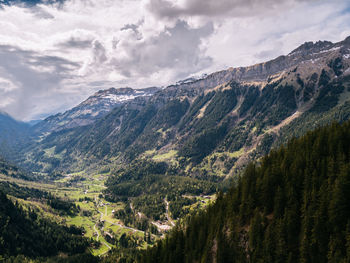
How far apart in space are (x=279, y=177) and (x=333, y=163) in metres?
21.6

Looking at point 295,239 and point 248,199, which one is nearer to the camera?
point 295,239

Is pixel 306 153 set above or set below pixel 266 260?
above

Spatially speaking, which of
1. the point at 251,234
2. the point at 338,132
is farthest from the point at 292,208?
the point at 338,132

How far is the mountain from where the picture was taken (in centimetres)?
7106

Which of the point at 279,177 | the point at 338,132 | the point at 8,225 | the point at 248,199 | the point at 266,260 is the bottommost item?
the point at 8,225

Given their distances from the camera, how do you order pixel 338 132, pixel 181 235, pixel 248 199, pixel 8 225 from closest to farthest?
pixel 338 132
pixel 248 199
pixel 181 235
pixel 8 225

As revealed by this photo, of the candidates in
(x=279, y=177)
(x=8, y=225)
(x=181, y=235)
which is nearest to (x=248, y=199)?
(x=279, y=177)

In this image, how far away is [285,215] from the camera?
8006cm

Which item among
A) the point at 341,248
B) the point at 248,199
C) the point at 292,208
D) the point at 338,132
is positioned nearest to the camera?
the point at 341,248

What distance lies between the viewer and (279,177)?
98500 millimetres

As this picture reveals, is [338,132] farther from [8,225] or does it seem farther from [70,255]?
[8,225]

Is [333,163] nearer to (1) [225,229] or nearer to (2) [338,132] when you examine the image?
(2) [338,132]

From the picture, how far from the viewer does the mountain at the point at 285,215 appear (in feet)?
233

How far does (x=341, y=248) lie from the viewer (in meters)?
65.1
